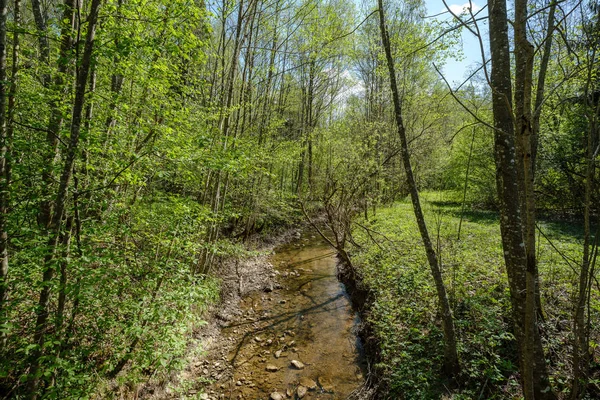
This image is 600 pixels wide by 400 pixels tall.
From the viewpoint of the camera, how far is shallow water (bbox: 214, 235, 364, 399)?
4.82m

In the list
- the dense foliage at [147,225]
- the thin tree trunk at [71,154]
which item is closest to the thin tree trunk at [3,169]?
the dense foliage at [147,225]

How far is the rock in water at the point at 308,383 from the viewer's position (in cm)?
480

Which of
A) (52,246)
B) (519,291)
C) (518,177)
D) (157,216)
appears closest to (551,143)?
(518,177)

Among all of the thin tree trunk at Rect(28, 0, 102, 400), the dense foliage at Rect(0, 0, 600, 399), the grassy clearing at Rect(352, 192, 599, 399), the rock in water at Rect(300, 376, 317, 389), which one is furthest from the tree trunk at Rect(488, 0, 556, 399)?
the thin tree trunk at Rect(28, 0, 102, 400)

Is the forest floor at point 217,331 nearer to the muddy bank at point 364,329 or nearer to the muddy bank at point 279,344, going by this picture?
Result: the muddy bank at point 279,344

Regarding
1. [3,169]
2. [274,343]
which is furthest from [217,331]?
[3,169]

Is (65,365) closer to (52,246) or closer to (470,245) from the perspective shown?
(52,246)

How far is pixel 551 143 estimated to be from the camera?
31.6ft

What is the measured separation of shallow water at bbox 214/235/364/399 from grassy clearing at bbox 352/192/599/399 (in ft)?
2.99

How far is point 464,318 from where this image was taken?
4652 mm

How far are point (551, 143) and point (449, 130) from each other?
37.1ft

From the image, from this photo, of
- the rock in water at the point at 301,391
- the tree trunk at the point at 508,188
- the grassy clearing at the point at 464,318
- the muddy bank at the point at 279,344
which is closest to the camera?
the tree trunk at the point at 508,188

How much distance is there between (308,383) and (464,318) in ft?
9.62

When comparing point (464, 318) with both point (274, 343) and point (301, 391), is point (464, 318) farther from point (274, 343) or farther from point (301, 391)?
point (274, 343)
